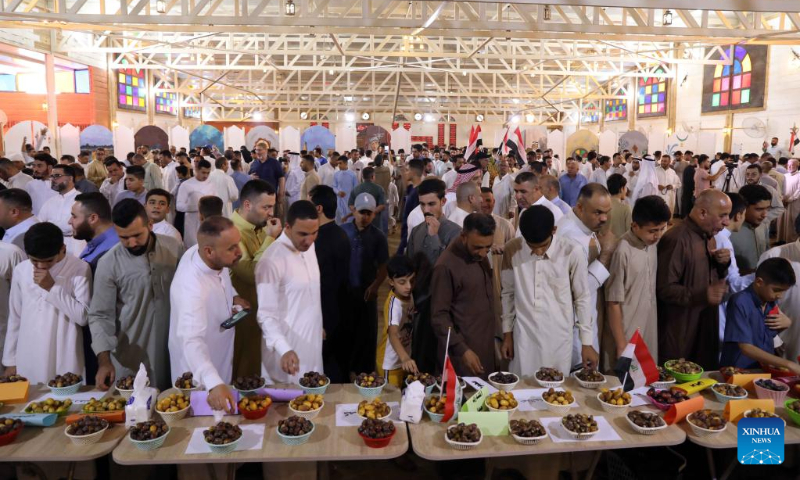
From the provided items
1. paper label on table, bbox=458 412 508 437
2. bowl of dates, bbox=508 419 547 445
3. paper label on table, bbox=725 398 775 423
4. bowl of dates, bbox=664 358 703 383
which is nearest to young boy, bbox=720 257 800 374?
bowl of dates, bbox=664 358 703 383

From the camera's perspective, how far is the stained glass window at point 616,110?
27.3 metres

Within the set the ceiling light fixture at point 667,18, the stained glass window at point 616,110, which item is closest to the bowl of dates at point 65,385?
the ceiling light fixture at point 667,18

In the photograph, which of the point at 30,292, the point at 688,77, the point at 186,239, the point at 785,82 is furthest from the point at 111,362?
the point at 688,77

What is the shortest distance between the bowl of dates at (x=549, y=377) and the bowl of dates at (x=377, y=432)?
91 cm

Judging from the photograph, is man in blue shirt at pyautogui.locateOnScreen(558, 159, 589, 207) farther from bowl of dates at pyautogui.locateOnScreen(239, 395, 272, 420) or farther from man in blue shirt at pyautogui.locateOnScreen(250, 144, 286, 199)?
bowl of dates at pyautogui.locateOnScreen(239, 395, 272, 420)

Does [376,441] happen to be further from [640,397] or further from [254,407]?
[640,397]

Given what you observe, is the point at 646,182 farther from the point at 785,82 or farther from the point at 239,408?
the point at 239,408

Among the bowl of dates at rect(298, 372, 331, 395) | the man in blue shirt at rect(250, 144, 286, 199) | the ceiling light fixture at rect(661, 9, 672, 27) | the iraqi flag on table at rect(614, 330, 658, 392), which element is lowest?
the bowl of dates at rect(298, 372, 331, 395)

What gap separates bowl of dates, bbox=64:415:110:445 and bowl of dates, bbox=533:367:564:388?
2.02 metres

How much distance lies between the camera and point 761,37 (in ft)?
35.2

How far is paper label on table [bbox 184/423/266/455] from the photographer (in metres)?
2.39

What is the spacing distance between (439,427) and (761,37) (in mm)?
11249

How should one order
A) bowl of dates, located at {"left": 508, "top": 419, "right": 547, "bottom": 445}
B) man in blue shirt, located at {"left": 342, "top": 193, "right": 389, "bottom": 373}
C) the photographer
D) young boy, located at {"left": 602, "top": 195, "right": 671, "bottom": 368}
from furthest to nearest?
the photographer, man in blue shirt, located at {"left": 342, "top": 193, "right": 389, "bottom": 373}, young boy, located at {"left": 602, "top": 195, "right": 671, "bottom": 368}, bowl of dates, located at {"left": 508, "top": 419, "right": 547, "bottom": 445}

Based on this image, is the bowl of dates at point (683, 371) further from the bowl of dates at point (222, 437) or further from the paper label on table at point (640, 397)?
the bowl of dates at point (222, 437)
